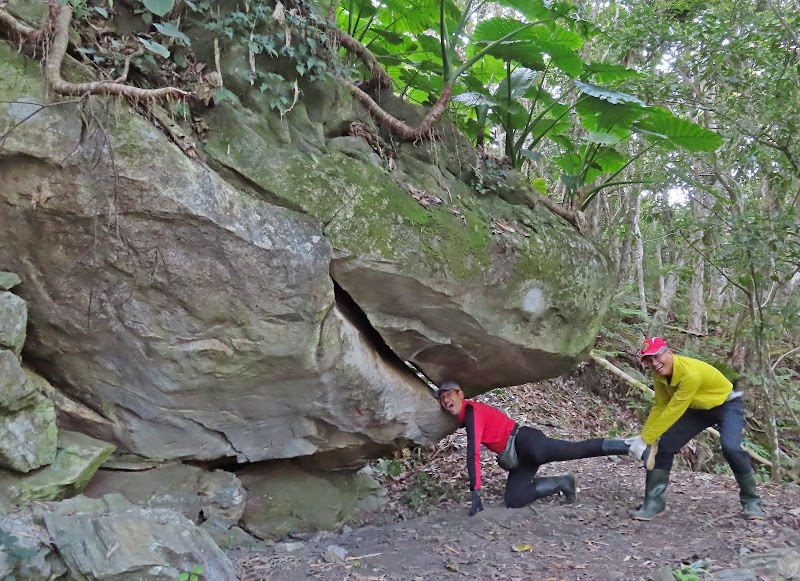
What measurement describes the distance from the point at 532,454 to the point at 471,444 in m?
0.64

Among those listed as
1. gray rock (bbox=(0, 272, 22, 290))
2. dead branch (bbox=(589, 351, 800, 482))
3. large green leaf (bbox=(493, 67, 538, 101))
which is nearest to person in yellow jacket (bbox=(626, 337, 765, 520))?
large green leaf (bbox=(493, 67, 538, 101))

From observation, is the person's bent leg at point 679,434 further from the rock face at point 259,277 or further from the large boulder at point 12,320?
the large boulder at point 12,320

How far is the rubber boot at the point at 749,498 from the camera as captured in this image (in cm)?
489

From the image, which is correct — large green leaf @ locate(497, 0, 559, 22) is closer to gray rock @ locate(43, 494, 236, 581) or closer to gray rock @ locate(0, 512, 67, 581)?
gray rock @ locate(43, 494, 236, 581)

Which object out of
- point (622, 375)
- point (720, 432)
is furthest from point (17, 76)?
point (622, 375)

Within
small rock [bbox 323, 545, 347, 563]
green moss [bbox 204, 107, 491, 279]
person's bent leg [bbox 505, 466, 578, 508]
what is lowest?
small rock [bbox 323, 545, 347, 563]

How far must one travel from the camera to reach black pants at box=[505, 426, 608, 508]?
5531 millimetres

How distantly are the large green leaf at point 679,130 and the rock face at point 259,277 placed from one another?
5.75 ft

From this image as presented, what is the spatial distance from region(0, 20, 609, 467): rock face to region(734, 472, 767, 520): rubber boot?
6.21ft

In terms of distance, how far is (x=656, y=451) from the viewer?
520cm

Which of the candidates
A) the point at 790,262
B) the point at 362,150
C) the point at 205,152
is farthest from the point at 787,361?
the point at 205,152

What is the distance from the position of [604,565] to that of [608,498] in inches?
78.6

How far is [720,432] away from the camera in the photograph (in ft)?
16.4

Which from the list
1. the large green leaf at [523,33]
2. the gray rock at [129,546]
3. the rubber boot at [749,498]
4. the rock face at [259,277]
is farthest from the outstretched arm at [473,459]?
the large green leaf at [523,33]
